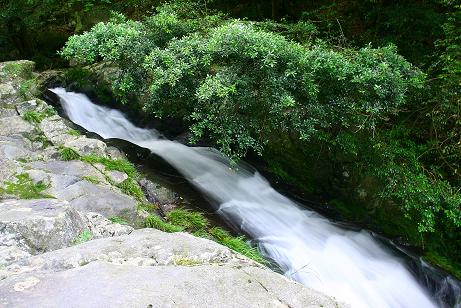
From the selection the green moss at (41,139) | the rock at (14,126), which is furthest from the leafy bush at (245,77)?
the rock at (14,126)

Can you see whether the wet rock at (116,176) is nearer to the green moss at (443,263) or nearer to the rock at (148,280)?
the rock at (148,280)

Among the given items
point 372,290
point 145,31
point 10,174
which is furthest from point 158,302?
point 145,31

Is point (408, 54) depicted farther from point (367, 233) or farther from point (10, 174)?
point (10, 174)

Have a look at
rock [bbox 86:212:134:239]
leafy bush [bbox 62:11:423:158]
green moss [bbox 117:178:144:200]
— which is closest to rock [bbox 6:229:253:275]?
rock [bbox 86:212:134:239]

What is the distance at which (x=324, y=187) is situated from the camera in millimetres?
9172

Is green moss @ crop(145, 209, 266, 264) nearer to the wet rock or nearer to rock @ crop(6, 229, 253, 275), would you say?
the wet rock

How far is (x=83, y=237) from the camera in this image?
3.87m

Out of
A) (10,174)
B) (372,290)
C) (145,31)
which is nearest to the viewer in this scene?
(10,174)

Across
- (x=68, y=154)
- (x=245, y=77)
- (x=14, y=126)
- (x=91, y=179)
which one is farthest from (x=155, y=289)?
(x=14, y=126)

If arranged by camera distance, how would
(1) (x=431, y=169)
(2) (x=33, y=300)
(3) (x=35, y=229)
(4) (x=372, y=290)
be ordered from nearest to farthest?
1. (2) (x=33, y=300)
2. (3) (x=35, y=229)
3. (4) (x=372, y=290)
4. (1) (x=431, y=169)

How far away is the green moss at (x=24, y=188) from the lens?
5.40m

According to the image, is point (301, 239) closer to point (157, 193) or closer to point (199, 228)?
point (199, 228)

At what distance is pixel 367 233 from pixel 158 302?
6665mm

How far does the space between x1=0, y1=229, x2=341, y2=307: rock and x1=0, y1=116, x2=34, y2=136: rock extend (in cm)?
547
